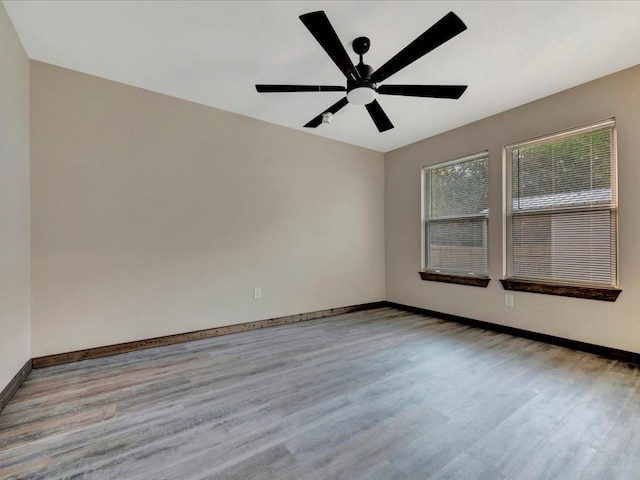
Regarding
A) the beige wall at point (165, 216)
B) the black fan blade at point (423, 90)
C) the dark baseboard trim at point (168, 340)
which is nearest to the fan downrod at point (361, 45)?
the black fan blade at point (423, 90)

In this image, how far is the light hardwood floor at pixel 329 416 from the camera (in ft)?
4.33

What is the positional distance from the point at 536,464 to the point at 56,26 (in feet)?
12.9

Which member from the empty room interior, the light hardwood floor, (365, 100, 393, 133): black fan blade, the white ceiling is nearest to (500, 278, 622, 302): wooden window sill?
the empty room interior

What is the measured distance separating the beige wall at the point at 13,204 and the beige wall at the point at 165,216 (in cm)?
14

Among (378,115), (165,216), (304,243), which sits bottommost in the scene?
(304,243)

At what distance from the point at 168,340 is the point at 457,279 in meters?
3.45

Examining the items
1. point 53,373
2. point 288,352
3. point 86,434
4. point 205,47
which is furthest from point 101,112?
point 288,352

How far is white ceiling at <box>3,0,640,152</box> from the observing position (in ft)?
6.07

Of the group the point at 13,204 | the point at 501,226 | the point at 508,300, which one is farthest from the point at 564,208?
the point at 13,204

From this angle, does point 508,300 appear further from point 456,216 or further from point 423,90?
point 423,90

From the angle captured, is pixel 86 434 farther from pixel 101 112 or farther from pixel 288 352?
pixel 101 112

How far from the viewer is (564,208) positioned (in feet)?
9.31

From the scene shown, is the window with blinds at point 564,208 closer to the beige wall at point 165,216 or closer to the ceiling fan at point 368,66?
the ceiling fan at point 368,66

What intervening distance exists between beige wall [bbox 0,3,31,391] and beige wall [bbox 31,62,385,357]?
139 mm
